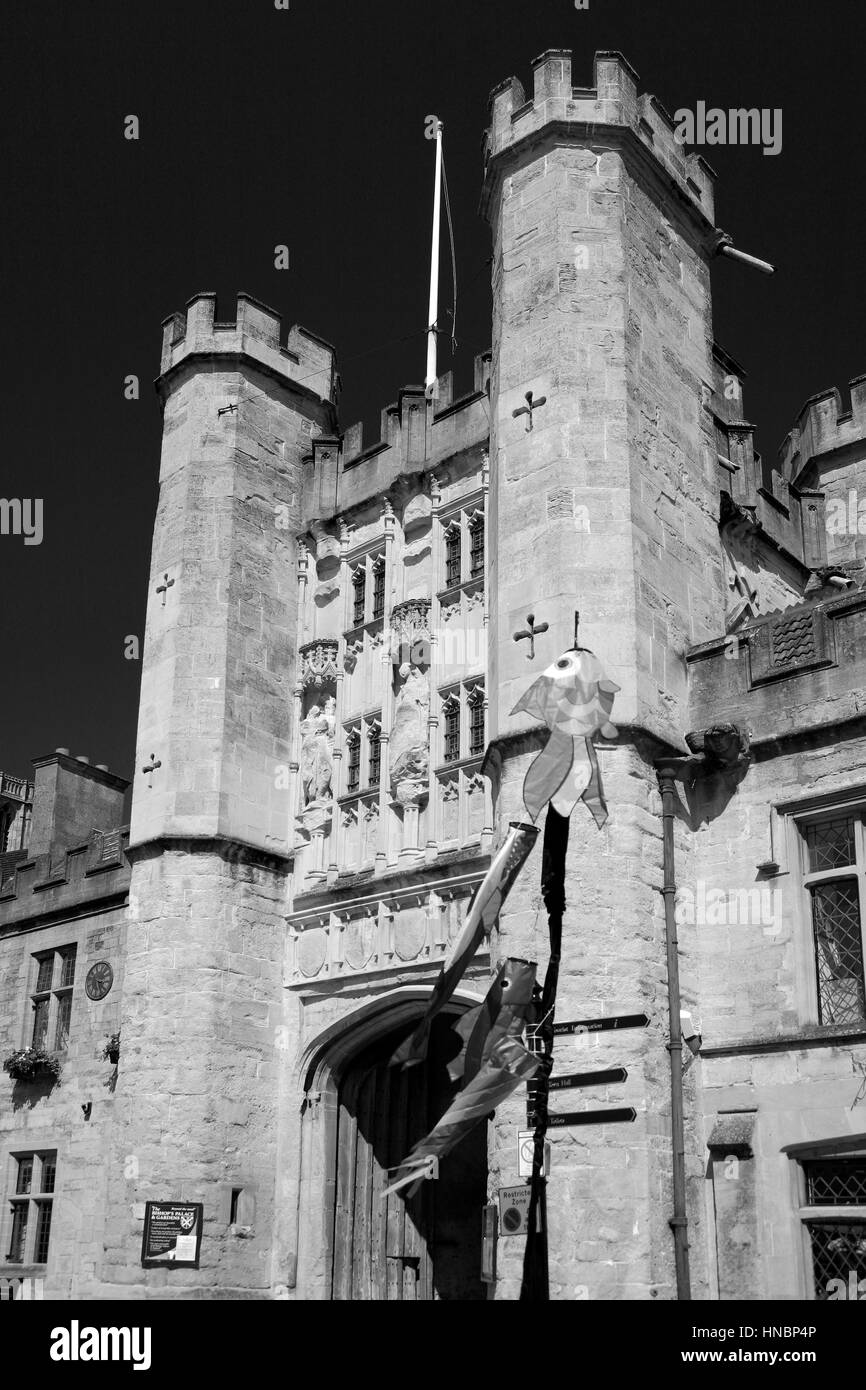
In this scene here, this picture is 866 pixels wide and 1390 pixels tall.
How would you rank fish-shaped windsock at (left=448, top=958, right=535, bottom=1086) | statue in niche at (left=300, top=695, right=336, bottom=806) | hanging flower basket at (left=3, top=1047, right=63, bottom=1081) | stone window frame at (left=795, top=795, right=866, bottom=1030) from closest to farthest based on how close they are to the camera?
fish-shaped windsock at (left=448, top=958, right=535, bottom=1086), stone window frame at (left=795, top=795, right=866, bottom=1030), statue in niche at (left=300, top=695, right=336, bottom=806), hanging flower basket at (left=3, top=1047, right=63, bottom=1081)

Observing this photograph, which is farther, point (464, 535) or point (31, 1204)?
point (31, 1204)

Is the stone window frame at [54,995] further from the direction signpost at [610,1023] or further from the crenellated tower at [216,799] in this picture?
the direction signpost at [610,1023]

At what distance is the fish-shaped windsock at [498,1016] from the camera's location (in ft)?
30.5

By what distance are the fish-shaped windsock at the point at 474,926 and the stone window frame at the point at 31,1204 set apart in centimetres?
1110

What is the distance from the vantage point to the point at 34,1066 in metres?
19.4

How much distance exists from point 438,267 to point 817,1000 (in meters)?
15.9

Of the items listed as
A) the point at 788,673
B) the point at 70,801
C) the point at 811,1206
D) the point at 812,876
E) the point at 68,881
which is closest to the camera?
the point at 811,1206

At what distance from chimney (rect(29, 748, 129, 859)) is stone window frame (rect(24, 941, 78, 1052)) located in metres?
2.64

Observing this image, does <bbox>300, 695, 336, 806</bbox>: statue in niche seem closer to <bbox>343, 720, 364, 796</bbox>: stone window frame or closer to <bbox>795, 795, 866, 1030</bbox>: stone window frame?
<bbox>343, 720, 364, 796</bbox>: stone window frame

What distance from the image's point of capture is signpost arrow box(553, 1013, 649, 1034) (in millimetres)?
12164

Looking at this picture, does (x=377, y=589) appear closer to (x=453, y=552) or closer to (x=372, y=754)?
(x=453, y=552)

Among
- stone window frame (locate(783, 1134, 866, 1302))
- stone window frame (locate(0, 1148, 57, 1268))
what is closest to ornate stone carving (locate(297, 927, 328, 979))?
stone window frame (locate(0, 1148, 57, 1268))

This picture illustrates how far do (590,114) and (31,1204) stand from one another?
14.7 m

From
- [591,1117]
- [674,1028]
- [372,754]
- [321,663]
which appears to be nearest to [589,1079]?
[591,1117]
